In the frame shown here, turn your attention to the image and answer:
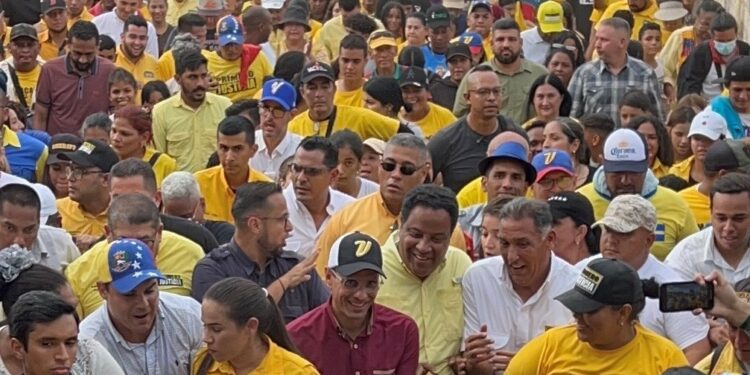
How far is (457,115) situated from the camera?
15.5 m

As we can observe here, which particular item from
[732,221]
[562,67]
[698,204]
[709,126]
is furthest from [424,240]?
[562,67]

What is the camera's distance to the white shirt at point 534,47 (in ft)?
61.3

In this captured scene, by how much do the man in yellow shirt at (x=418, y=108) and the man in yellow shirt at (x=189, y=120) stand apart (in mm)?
1442

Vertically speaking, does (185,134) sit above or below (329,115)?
below

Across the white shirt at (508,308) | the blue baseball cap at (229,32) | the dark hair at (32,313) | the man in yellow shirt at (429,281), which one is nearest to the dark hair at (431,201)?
the man in yellow shirt at (429,281)

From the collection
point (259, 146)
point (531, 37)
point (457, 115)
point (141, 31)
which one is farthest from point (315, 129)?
point (531, 37)

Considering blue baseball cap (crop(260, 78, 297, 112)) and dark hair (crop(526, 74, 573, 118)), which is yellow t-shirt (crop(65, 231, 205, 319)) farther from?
dark hair (crop(526, 74, 573, 118))

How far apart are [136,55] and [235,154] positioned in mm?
6040

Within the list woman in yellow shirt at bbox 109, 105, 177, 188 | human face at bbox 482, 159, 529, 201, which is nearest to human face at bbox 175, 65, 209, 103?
woman in yellow shirt at bbox 109, 105, 177, 188

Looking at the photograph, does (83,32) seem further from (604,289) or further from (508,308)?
(604,289)

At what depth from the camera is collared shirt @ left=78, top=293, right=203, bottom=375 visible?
328 inches

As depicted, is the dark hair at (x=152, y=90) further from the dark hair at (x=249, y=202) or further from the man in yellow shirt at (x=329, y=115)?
the dark hair at (x=249, y=202)

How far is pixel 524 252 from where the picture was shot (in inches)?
359

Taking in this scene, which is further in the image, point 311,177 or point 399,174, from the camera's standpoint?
point 311,177
